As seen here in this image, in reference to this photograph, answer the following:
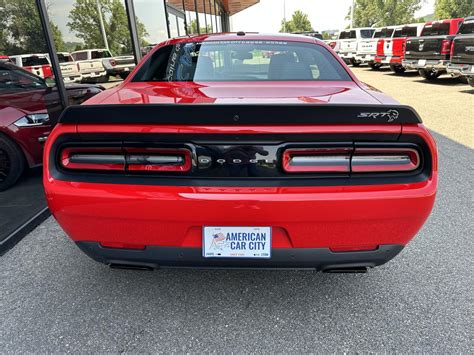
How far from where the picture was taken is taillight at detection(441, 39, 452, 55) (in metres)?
11.5

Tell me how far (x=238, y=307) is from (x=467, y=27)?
11662 millimetres

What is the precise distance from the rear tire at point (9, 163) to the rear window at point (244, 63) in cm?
224

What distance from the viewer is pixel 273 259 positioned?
70.1 inches

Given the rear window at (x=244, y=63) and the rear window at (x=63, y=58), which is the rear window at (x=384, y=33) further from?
the rear window at (x=244, y=63)

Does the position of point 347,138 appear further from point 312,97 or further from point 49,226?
point 49,226

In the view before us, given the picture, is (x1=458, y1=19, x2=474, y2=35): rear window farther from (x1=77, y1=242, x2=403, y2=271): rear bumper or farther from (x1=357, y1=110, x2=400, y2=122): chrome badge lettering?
(x1=77, y1=242, x2=403, y2=271): rear bumper

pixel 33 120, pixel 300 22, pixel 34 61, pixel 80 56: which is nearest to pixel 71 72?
pixel 80 56

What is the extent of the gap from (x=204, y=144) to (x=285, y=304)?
3.97 feet

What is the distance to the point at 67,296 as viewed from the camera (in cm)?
232

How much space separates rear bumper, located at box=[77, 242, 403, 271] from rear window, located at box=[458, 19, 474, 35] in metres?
11.1

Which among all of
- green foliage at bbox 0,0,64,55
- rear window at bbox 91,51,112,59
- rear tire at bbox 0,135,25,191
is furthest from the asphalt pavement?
rear window at bbox 91,51,112,59

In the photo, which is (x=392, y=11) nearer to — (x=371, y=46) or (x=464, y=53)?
(x=371, y=46)

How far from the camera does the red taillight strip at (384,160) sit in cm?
171

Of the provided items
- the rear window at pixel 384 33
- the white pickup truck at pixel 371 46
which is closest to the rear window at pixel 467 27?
the white pickup truck at pixel 371 46
